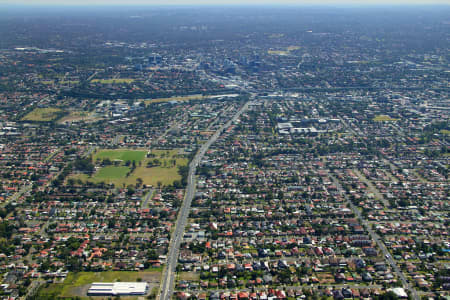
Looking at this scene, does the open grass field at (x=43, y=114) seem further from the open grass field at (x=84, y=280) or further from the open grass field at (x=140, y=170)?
the open grass field at (x=84, y=280)

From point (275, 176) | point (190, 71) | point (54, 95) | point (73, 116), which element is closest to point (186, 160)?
point (275, 176)

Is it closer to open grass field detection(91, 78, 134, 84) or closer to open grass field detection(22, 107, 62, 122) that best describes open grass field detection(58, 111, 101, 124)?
open grass field detection(22, 107, 62, 122)

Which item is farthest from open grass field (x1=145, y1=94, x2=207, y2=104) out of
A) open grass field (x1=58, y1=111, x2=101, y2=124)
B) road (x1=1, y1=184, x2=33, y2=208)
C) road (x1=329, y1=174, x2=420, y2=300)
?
road (x1=329, y1=174, x2=420, y2=300)

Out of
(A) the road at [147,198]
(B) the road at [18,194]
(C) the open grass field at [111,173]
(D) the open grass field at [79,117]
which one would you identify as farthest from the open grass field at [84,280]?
(D) the open grass field at [79,117]

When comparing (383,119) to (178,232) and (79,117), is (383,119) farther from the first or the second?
(79,117)

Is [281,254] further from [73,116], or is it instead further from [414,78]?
[414,78]

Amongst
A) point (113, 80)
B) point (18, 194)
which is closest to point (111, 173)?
point (18, 194)
